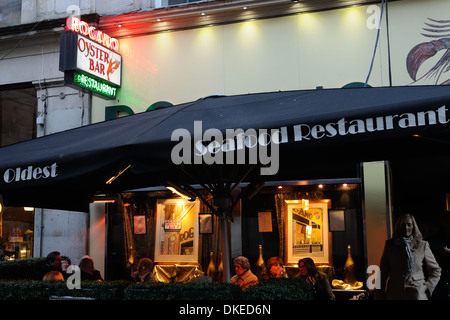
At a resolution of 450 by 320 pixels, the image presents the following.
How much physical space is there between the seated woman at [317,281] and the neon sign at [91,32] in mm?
6141

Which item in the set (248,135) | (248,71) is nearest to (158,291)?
(248,135)

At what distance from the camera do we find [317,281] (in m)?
7.30

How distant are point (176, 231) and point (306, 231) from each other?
2.45 meters

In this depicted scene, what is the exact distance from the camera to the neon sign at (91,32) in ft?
33.2

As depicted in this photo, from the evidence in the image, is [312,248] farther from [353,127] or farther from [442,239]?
[353,127]

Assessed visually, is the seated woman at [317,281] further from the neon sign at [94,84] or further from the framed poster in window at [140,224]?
the neon sign at [94,84]

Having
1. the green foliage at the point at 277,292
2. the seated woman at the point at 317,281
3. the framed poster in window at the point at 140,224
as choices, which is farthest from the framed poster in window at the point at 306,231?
the green foliage at the point at 277,292

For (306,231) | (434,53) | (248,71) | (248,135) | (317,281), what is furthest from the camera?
(248,71)

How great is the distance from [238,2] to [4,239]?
7.20m

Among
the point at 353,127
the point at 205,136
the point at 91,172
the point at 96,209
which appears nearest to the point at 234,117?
the point at 205,136

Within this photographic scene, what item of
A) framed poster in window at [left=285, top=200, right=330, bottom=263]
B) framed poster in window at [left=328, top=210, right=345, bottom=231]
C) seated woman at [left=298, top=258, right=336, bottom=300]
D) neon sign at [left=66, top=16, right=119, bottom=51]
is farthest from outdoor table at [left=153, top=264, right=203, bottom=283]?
neon sign at [left=66, top=16, right=119, bottom=51]

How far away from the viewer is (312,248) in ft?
31.1

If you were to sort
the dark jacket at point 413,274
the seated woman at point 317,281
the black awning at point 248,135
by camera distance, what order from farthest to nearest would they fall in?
the seated woman at point 317,281
the dark jacket at point 413,274
the black awning at point 248,135

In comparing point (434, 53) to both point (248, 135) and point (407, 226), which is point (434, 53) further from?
point (248, 135)
